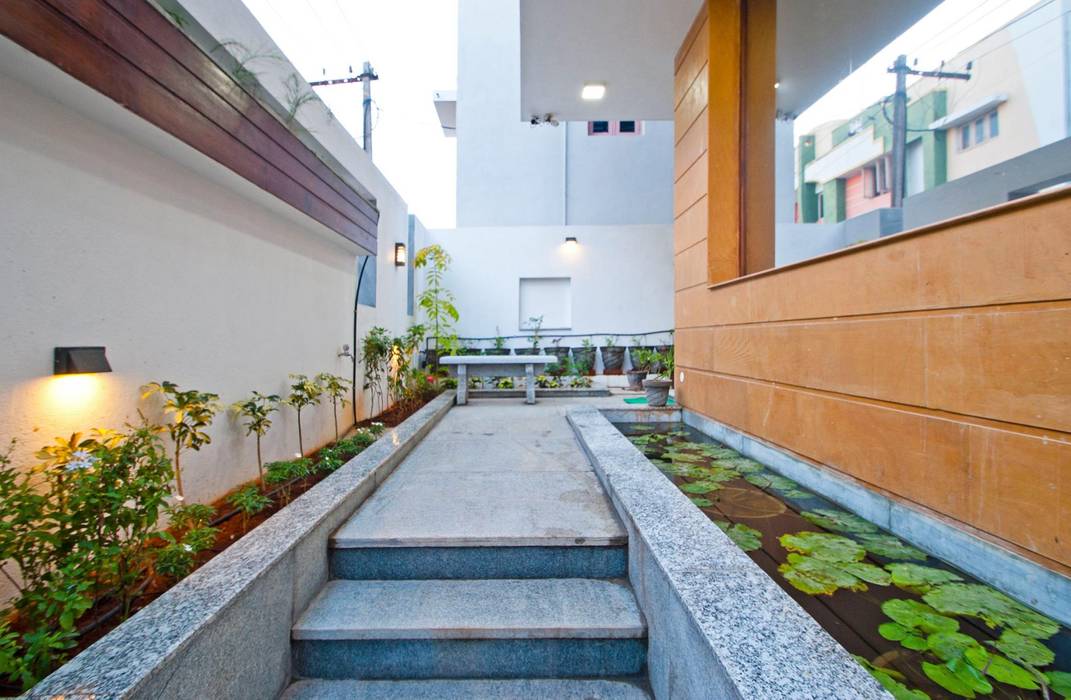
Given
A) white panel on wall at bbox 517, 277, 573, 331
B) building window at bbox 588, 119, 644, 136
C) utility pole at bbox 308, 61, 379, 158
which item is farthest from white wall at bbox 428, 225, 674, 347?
utility pole at bbox 308, 61, 379, 158

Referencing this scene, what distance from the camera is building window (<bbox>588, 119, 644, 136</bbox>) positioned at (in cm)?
897

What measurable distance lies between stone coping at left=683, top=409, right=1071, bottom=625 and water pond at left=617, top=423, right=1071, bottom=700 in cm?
3

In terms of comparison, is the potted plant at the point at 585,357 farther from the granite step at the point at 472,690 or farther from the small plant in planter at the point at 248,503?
the granite step at the point at 472,690

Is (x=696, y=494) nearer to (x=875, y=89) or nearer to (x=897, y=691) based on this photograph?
(x=897, y=691)

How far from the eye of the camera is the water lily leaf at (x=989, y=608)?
1155 millimetres

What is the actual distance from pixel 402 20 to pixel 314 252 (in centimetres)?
562

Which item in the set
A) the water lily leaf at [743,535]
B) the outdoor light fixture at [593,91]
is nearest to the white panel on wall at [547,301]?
the outdoor light fixture at [593,91]

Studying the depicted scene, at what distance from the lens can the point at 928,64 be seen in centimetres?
198

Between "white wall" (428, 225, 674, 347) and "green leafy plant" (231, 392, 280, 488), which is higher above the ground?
"white wall" (428, 225, 674, 347)

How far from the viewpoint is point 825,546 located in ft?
5.33

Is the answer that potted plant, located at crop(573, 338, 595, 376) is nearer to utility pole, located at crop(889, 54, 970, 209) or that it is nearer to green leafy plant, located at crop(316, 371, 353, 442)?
green leafy plant, located at crop(316, 371, 353, 442)

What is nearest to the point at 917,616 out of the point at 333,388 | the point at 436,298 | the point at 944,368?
the point at 944,368

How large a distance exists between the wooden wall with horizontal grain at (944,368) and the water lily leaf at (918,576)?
172 millimetres

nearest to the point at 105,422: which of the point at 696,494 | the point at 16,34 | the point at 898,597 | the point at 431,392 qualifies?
the point at 16,34
